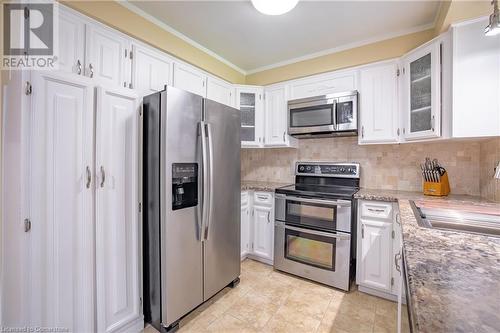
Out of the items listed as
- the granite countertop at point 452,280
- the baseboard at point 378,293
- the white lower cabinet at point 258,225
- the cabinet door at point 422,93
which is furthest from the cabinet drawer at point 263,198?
the granite countertop at point 452,280

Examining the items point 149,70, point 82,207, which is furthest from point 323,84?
point 82,207

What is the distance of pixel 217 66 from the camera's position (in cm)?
266

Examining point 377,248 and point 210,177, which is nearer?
point 210,177

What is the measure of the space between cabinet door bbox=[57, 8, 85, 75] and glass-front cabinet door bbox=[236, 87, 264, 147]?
67.5 inches

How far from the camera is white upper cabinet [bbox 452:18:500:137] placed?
1450 mm

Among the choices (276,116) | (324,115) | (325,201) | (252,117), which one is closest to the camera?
(325,201)

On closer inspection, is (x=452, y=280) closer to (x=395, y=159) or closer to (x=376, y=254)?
(x=376, y=254)

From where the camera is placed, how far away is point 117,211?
1.45 m

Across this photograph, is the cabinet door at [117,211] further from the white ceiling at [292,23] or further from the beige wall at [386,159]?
the beige wall at [386,159]

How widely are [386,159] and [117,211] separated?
8.43 feet

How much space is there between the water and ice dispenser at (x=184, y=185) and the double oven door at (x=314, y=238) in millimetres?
1060

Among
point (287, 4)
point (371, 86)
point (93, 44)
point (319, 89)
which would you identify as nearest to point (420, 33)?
point (371, 86)

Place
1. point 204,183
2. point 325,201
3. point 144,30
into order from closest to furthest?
point 204,183, point 144,30, point 325,201

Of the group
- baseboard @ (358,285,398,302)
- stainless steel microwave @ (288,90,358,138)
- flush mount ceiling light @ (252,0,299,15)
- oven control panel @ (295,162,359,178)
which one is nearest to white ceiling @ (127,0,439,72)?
flush mount ceiling light @ (252,0,299,15)
